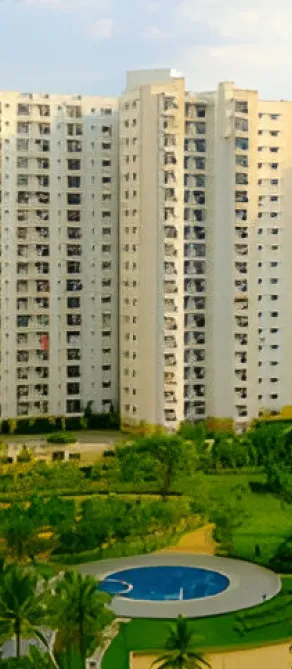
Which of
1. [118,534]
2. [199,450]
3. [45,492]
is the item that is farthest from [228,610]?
[199,450]

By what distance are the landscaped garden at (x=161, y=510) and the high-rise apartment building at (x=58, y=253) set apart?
21.9 ft

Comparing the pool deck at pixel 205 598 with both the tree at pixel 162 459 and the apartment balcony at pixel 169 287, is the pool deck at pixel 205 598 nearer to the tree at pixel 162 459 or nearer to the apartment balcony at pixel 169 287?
the tree at pixel 162 459

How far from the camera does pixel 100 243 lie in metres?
45.8

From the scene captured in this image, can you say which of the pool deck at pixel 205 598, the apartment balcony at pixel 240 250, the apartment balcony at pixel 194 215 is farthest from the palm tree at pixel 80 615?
the apartment balcony at pixel 194 215

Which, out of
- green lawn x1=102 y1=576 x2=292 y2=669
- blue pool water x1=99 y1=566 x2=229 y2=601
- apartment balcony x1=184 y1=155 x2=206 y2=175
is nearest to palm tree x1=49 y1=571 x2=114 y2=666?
green lawn x1=102 y1=576 x2=292 y2=669

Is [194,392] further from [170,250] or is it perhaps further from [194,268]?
[170,250]

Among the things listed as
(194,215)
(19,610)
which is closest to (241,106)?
(194,215)

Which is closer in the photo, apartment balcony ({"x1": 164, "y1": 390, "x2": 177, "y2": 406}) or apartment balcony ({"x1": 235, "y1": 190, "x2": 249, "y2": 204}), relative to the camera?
apartment balcony ({"x1": 164, "y1": 390, "x2": 177, "y2": 406})

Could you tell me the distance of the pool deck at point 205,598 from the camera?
75.5ft

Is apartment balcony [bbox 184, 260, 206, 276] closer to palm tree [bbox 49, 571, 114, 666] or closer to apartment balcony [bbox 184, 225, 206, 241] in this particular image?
apartment balcony [bbox 184, 225, 206, 241]

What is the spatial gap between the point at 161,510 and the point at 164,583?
9.57 ft

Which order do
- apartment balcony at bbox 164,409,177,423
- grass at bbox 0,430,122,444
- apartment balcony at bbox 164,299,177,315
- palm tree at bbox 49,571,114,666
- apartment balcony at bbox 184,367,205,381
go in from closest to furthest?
palm tree at bbox 49,571,114,666, grass at bbox 0,430,122,444, apartment balcony at bbox 164,409,177,423, apartment balcony at bbox 164,299,177,315, apartment balcony at bbox 184,367,205,381

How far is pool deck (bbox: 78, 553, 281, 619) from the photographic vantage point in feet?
75.5

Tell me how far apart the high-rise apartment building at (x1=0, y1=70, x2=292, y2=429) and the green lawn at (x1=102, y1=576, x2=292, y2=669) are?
780 inches
